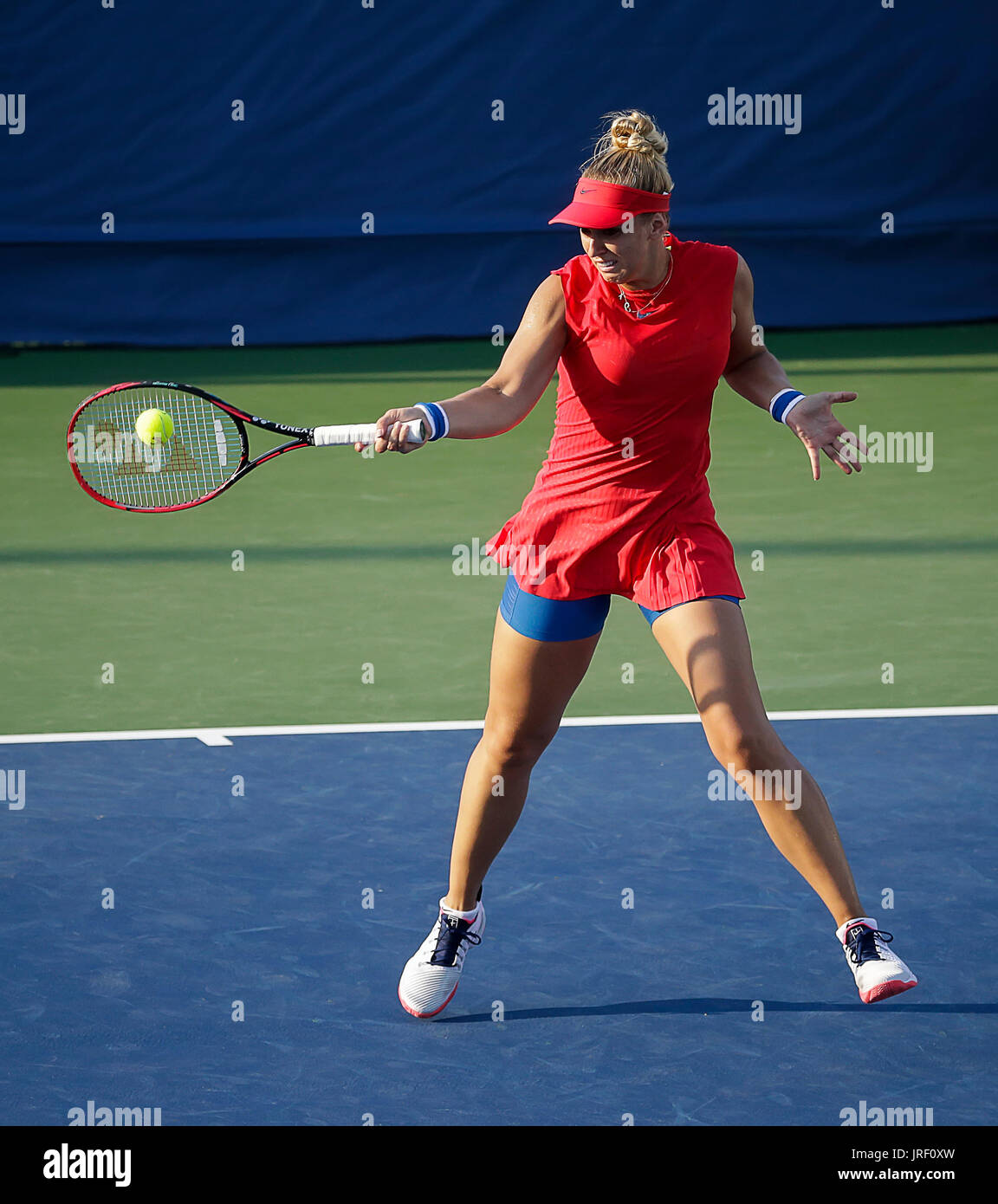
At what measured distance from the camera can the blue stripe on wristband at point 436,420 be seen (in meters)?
3.48

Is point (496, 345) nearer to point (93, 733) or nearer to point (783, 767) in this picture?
point (93, 733)

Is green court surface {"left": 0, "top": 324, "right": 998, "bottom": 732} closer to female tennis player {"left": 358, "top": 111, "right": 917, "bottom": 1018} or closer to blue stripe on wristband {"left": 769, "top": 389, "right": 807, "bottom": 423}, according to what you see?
female tennis player {"left": 358, "top": 111, "right": 917, "bottom": 1018}

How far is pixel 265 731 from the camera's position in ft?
19.1

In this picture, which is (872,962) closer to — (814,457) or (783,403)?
(814,457)

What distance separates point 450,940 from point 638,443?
1189 mm

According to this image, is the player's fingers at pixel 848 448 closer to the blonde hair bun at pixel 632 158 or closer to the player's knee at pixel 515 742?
the blonde hair bun at pixel 632 158

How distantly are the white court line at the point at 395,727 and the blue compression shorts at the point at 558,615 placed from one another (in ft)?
6.90

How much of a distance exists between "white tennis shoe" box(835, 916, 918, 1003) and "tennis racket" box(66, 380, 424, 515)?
141cm

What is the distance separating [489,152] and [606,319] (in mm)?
10962

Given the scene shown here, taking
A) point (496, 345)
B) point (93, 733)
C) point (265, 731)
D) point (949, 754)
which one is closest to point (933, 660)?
point (949, 754)

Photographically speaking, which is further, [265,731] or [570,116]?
[570,116]

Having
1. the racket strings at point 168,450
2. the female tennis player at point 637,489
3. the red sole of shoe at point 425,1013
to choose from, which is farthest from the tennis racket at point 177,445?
the red sole of shoe at point 425,1013

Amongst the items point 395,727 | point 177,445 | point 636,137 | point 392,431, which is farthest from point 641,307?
point 395,727
